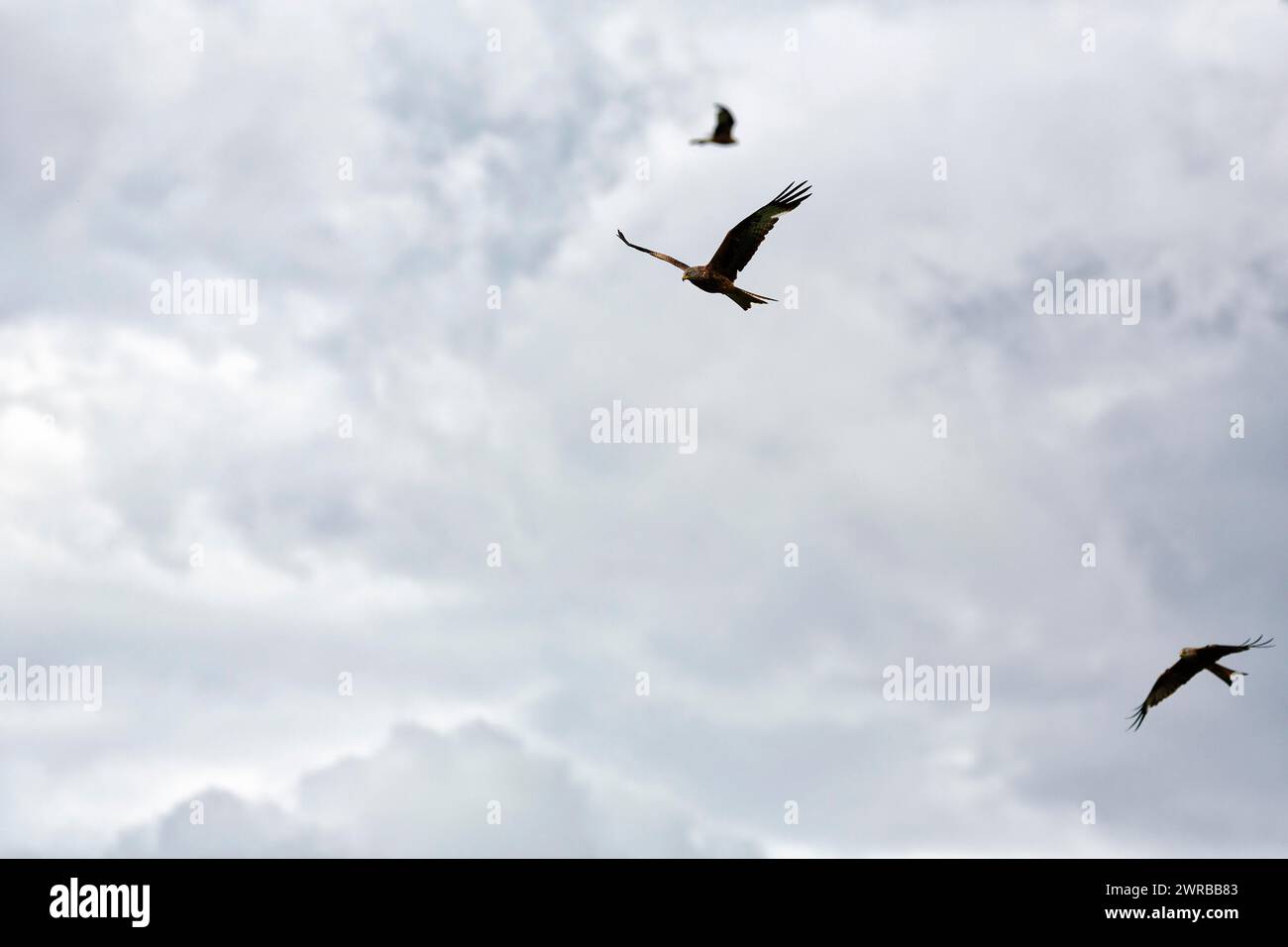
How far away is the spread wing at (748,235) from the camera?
31547 millimetres

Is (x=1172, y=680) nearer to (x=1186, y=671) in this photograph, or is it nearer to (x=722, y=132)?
(x=1186, y=671)

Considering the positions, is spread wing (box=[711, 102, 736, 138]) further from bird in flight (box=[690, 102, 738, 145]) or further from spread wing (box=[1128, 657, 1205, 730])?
spread wing (box=[1128, 657, 1205, 730])

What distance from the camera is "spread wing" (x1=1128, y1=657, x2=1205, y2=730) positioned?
34.8 m

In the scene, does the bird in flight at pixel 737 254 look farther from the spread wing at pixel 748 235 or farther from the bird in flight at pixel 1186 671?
the bird in flight at pixel 1186 671

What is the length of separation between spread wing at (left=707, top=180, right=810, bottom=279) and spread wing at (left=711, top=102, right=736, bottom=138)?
7.90 meters

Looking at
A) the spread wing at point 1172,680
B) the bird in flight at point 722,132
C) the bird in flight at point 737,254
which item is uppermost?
the bird in flight at point 722,132

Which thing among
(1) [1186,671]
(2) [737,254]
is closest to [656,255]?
(2) [737,254]

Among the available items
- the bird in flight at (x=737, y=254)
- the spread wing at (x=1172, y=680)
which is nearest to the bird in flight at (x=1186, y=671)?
the spread wing at (x=1172, y=680)

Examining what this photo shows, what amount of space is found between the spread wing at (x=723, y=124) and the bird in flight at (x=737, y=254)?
7914mm

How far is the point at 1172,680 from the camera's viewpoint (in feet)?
117

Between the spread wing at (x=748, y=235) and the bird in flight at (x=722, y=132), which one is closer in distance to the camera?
the spread wing at (x=748, y=235)
